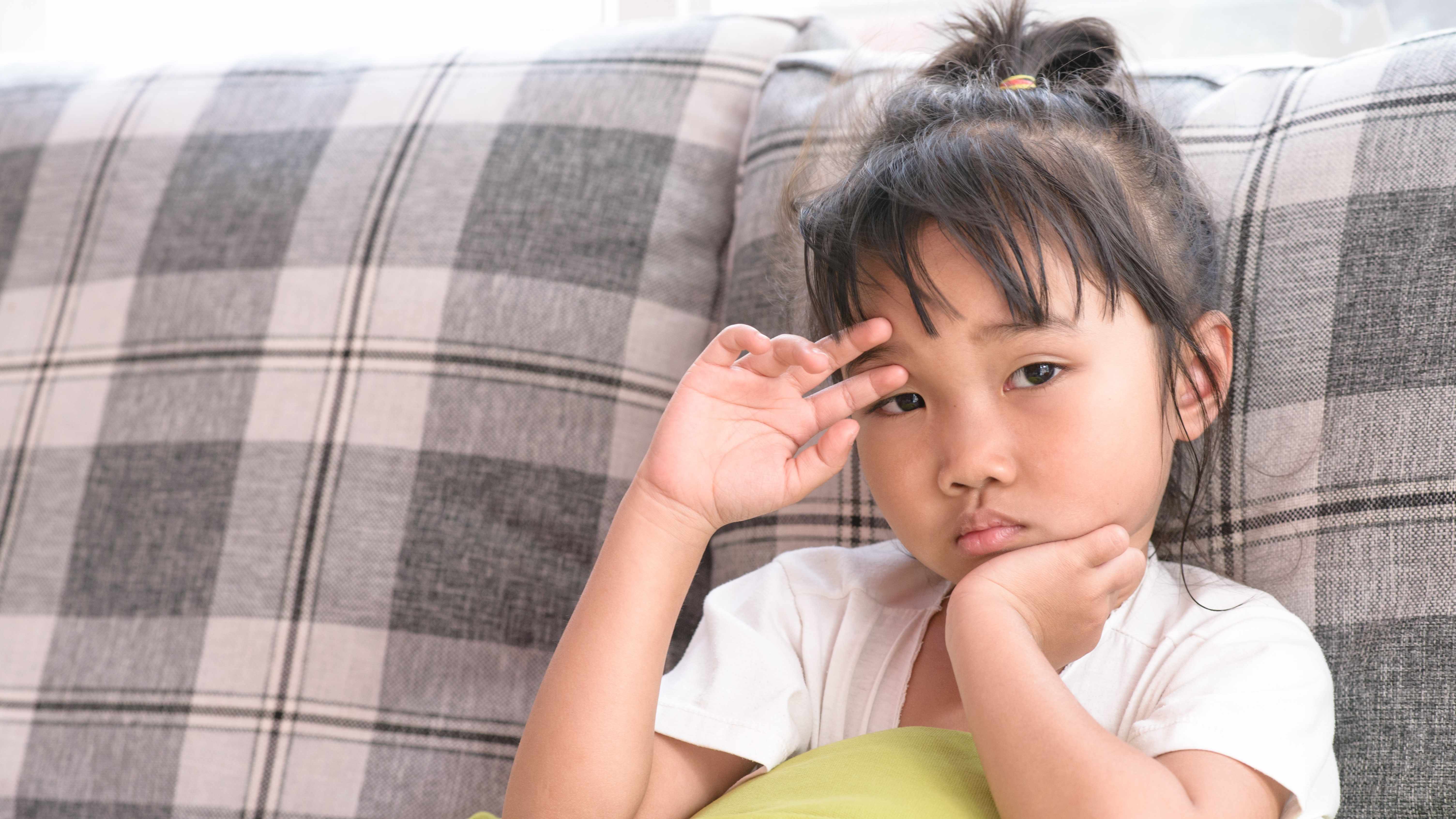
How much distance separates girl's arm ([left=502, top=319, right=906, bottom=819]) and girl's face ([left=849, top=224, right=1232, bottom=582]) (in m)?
0.04

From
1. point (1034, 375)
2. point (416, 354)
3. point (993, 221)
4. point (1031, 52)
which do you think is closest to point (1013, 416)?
point (1034, 375)

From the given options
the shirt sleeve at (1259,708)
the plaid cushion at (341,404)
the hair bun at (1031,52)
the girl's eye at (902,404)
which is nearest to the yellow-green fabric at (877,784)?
the shirt sleeve at (1259,708)

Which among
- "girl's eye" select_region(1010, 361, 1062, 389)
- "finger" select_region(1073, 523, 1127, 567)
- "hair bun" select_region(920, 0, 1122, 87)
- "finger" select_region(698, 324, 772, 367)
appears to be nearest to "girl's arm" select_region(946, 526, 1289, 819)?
"finger" select_region(1073, 523, 1127, 567)

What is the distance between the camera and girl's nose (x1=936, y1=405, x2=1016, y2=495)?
697 millimetres

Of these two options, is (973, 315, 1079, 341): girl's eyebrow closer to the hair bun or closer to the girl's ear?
the girl's ear

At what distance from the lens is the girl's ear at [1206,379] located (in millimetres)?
783

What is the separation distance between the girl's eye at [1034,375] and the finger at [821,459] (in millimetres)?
120

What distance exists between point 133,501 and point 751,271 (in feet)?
2.34

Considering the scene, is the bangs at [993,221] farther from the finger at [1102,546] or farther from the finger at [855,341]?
the finger at [1102,546]

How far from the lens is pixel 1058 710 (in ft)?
2.01

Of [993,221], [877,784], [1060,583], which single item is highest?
[993,221]

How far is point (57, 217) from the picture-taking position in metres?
1.25

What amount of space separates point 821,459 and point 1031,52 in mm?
441

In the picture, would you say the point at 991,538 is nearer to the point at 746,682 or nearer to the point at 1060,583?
the point at 1060,583
